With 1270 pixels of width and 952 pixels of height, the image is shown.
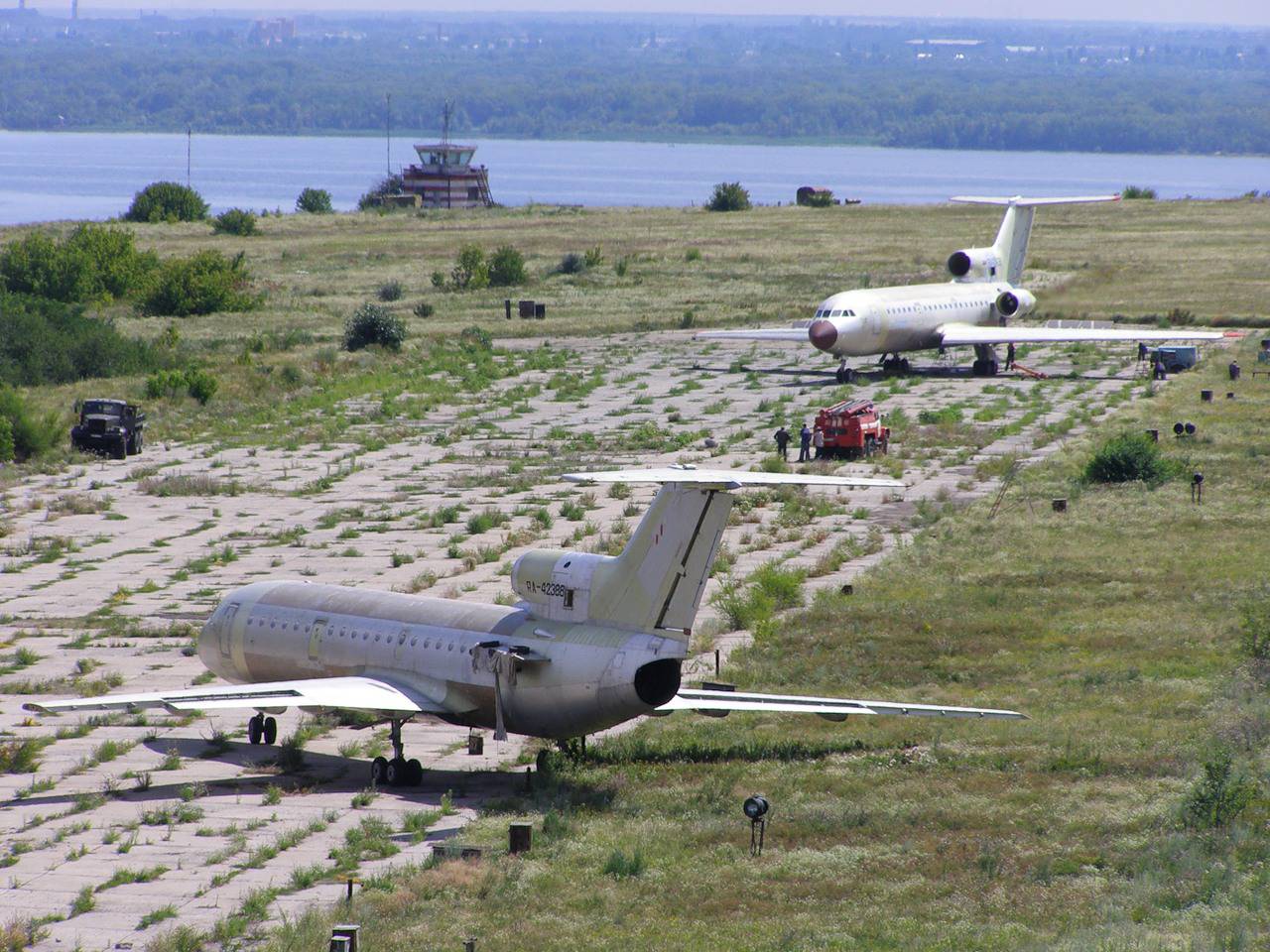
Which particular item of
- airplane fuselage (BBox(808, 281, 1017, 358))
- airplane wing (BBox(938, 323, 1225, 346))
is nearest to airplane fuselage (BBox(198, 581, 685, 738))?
airplane fuselage (BBox(808, 281, 1017, 358))

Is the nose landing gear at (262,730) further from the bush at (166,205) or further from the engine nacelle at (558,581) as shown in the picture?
the bush at (166,205)

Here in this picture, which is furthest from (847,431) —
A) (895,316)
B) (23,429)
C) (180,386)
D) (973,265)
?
(973,265)

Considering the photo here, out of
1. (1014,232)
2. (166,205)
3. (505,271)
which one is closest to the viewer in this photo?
(1014,232)

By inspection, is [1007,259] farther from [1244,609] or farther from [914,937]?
[914,937]

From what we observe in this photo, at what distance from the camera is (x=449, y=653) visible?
981 inches

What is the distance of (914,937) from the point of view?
1773cm

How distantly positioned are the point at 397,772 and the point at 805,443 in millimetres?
28954

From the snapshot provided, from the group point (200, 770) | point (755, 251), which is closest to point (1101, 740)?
point (200, 770)

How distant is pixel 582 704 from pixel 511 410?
131 ft

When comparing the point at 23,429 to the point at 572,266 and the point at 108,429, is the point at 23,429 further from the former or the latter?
the point at 572,266

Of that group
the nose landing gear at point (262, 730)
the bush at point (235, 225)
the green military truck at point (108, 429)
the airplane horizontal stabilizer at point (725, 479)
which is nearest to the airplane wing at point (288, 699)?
the nose landing gear at point (262, 730)

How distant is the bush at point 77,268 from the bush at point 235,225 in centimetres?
3288

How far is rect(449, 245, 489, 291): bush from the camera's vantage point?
100438 millimetres

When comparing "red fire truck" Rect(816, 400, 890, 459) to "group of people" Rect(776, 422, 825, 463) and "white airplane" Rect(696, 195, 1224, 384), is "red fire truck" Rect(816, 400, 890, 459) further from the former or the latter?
"white airplane" Rect(696, 195, 1224, 384)
